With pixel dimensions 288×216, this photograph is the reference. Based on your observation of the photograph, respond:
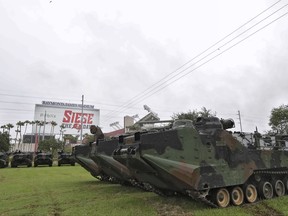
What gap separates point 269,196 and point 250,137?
1.96m

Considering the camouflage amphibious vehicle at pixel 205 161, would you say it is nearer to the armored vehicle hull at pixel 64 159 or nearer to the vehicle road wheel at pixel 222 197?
the vehicle road wheel at pixel 222 197

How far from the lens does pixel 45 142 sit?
73375 mm

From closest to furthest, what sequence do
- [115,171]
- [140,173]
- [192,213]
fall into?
[192,213]
[140,173]
[115,171]

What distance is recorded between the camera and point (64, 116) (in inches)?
3484

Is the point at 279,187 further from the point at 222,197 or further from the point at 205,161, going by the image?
the point at 205,161

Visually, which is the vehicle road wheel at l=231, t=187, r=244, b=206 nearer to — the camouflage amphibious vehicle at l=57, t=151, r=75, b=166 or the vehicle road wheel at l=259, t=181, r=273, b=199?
the vehicle road wheel at l=259, t=181, r=273, b=199

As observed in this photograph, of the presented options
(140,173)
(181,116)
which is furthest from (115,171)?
(181,116)

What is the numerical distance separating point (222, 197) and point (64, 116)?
A: 81235mm

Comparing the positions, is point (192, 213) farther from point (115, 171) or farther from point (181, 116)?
point (181, 116)

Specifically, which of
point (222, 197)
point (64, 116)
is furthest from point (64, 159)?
point (64, 116)

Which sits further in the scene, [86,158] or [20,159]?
[20,159]

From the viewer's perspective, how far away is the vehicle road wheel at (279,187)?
12020 mm

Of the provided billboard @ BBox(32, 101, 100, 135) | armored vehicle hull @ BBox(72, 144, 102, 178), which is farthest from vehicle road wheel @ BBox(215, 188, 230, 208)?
billboard @ BBox(32, 101, 100, 135)

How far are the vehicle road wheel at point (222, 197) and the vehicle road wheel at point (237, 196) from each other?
0.21 metres
